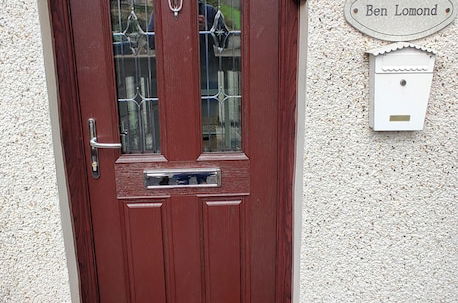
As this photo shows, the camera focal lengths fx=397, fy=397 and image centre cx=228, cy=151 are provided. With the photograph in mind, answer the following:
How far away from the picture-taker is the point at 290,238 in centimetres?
206

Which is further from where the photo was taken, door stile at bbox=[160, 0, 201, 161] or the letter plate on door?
the letter plate on door

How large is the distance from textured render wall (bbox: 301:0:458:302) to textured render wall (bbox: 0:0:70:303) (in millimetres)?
1183

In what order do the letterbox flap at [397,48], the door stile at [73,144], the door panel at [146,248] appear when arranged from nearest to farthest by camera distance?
the letterbox flap at [397,48] < the door stile at [73,144] < the door panel at [146,248]

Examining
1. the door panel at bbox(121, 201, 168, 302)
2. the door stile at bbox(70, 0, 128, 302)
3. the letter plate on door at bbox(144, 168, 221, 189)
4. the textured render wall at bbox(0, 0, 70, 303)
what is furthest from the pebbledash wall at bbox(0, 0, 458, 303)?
the letter plate on door at bbox(144, 168, 221, 189)

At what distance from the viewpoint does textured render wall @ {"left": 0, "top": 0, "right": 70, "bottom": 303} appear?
1681 millimetres

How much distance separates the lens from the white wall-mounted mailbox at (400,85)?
167 centimetres

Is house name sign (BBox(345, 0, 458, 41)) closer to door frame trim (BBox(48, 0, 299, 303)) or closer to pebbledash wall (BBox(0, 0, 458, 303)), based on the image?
pebbledash wall (BBox(0, 0, 458, 303))

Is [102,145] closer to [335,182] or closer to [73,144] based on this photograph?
[73,144]

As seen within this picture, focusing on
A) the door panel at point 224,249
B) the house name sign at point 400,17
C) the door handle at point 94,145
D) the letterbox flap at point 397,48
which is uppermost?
the house name sign at point 400,17

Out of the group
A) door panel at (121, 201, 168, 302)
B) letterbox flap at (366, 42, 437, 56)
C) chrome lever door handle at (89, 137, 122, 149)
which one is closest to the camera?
letterbox flap at (366, 42, 437, 56)

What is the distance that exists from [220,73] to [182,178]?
56 centimetres

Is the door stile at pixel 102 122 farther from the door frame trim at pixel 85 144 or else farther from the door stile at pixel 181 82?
the door stile at pixel 181 82

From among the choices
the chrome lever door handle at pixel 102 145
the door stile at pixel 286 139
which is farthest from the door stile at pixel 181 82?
the door stile at pixel 286 139

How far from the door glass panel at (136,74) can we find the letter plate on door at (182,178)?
5.0 inches
